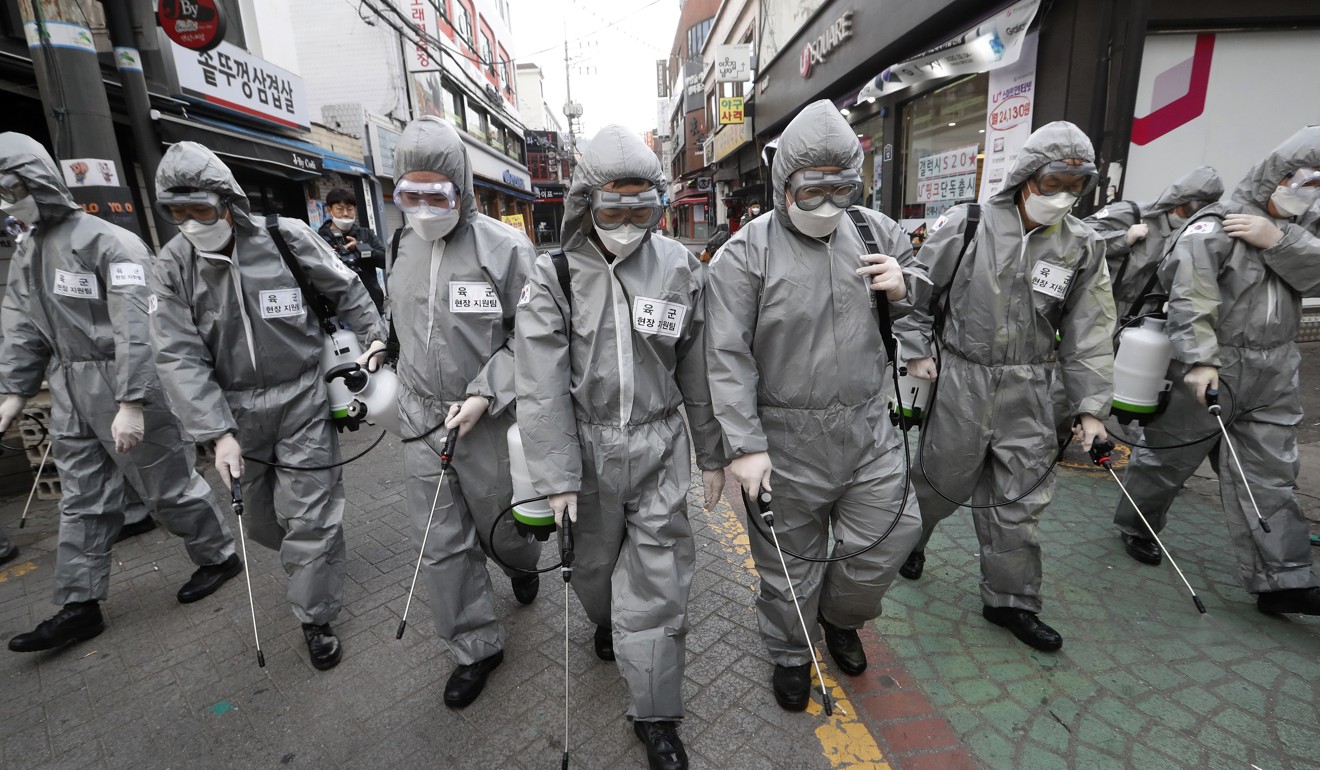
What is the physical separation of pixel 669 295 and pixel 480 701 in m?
1.84

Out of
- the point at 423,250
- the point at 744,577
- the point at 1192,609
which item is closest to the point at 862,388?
the point at 744,577

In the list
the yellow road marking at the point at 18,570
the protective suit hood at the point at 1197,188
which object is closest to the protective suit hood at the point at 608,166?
the protective suit hood at the point at 1197,188

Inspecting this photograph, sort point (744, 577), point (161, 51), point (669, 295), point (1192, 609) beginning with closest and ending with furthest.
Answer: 1. point (669, 295)
2. point (1192, 609)
3. point (744, 577)
4. point (161, 51)

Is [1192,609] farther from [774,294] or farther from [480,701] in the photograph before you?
[480,701]

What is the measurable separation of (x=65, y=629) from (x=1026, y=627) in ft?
14.8

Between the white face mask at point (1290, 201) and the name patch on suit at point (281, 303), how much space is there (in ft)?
15.2

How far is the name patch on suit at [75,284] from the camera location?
2.95 m

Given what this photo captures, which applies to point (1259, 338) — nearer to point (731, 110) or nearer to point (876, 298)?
point (876, 298)

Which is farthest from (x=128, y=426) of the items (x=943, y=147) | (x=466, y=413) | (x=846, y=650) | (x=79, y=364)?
(x=943, y=147)

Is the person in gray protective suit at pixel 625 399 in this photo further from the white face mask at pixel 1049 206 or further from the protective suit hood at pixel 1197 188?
the protective suit hood at pixel 1197 188

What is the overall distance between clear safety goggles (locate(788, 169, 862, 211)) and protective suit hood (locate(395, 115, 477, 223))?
48.6 inches

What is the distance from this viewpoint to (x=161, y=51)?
6.88 m

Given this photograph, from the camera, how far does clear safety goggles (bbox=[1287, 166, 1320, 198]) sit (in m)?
2.71

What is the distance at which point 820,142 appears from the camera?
2049mm
